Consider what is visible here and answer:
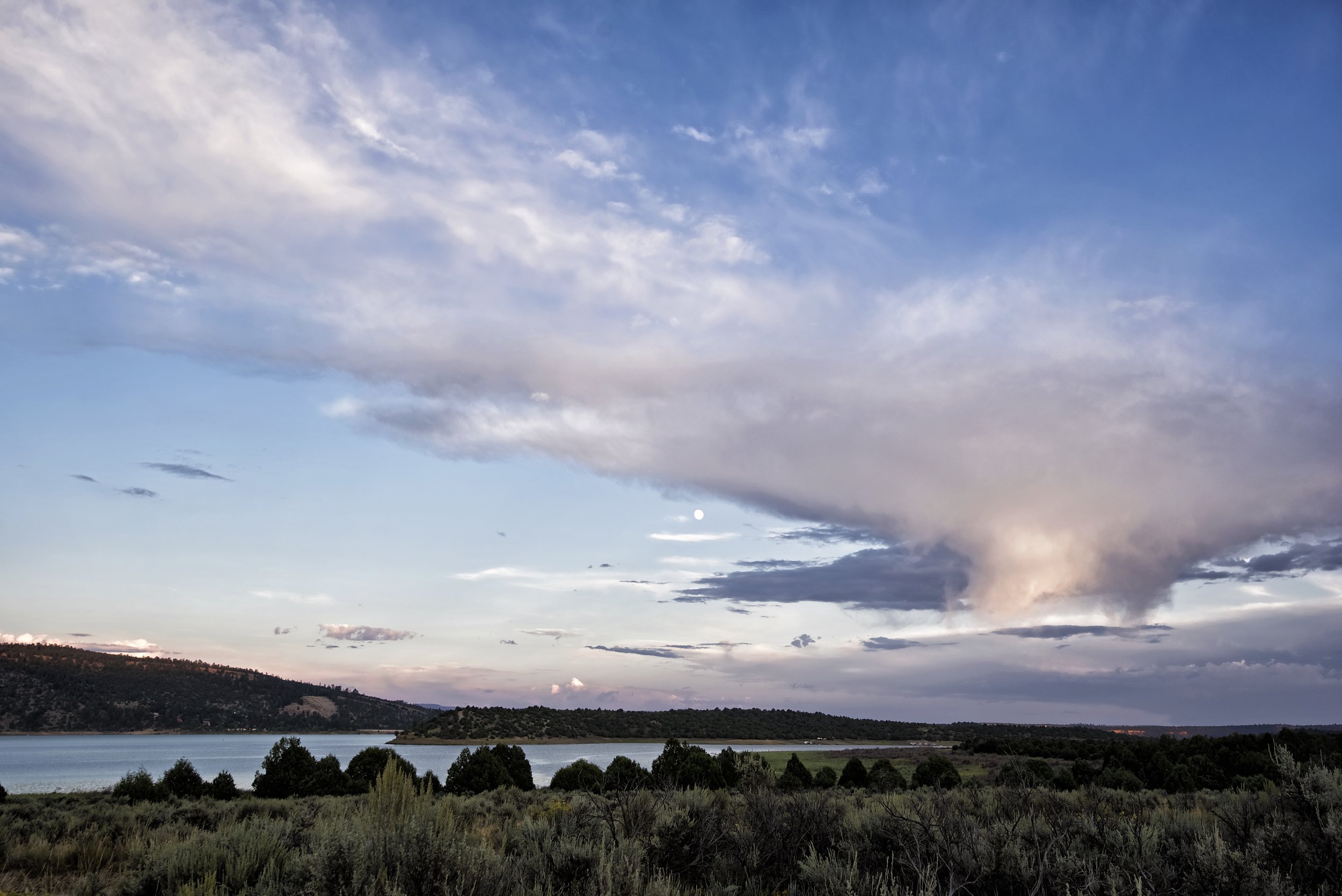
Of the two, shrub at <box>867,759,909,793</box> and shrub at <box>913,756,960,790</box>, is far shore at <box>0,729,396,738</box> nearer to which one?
shrub at <box>867,759,909,793</box>

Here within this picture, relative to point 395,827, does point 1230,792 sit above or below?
below

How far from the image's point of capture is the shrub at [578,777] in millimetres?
31452

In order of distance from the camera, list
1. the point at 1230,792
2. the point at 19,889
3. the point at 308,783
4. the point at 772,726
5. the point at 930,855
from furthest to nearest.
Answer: the point at 772,726 → the point at 308,783 → the point at 1230,792 → the point at 19,889 → the point at 930,855

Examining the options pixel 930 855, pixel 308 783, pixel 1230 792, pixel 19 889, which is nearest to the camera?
pixel 930 855

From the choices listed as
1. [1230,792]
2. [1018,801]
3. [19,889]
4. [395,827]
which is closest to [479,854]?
[395,827]

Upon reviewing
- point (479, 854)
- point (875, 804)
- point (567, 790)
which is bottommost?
point (567, 790)

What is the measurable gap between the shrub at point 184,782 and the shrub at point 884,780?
25046 mm

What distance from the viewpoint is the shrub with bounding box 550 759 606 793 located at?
103 ft

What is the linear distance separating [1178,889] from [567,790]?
1088 inches

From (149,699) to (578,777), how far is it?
121193 millimetres

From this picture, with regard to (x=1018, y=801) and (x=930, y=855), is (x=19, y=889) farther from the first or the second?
(x=1018, y=801)

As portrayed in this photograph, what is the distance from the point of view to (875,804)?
13.6 meters

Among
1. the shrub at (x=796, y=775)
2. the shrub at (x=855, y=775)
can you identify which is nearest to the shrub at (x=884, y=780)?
Result: the shrub at (x=855, y=775)

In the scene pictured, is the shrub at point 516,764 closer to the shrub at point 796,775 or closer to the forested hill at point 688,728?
the shrub at point 796,775
